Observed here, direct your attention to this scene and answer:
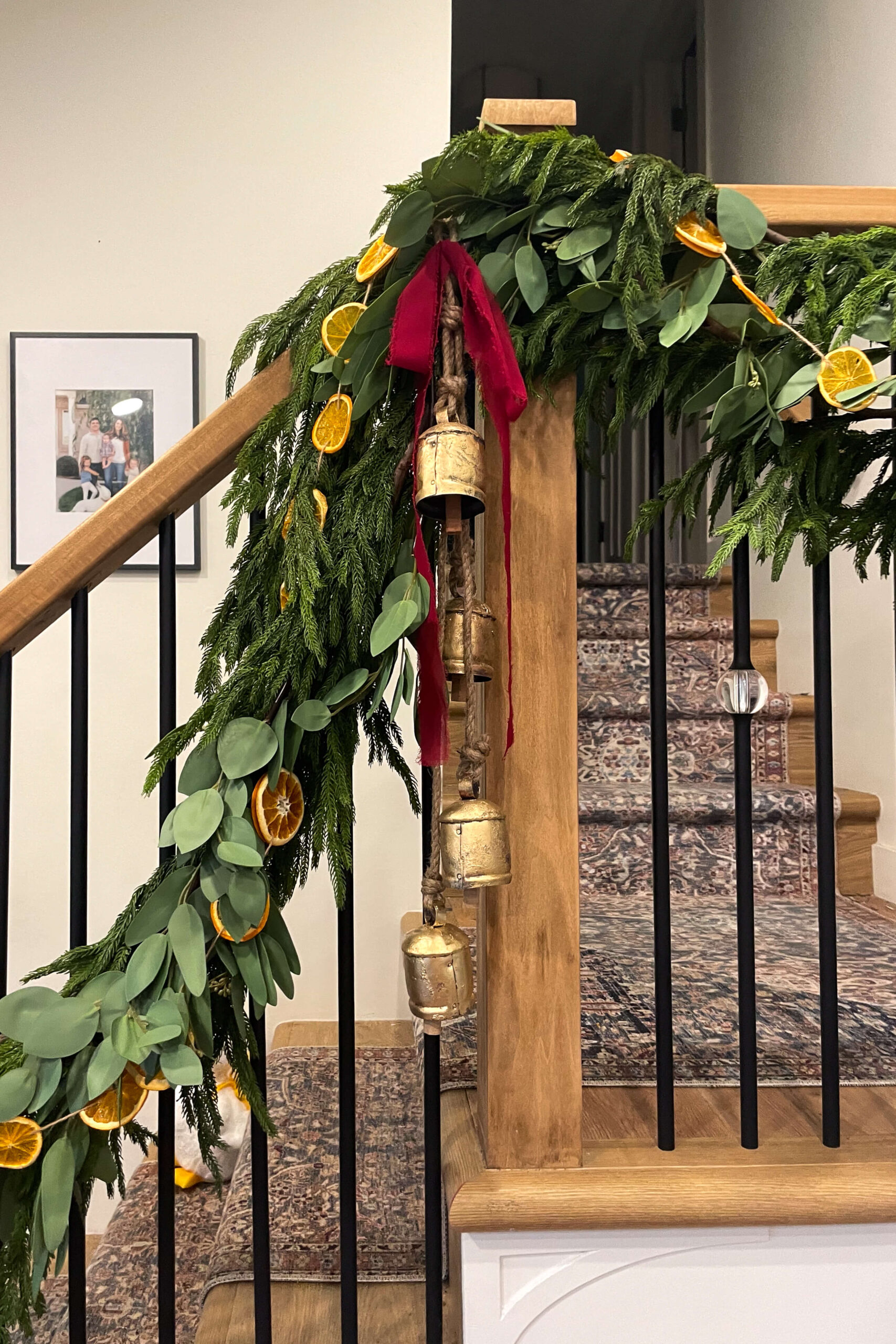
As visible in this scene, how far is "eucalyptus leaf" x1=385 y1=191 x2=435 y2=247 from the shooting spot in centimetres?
75

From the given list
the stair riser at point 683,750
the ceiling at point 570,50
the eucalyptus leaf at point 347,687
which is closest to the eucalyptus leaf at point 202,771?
the eucalyptus leaf at point 347,687

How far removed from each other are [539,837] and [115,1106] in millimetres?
443

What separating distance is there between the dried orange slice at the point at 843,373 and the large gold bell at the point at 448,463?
12.0 inches

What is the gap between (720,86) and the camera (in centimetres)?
338

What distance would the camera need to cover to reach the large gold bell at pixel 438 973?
2.56 ft

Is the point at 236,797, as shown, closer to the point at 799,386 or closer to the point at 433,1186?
the point at 433,1186

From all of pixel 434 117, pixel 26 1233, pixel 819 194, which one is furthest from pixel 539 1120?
pixel 434 117

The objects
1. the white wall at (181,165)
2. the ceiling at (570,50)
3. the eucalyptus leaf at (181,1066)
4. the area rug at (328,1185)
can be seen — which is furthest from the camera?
the ceiling at (570,50)

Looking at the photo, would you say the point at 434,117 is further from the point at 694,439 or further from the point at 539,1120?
the point at 539,1120

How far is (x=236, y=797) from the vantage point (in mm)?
765

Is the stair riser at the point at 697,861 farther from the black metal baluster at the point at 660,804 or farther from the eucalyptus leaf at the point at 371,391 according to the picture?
the eucalyptus leaf at the point at 371,391

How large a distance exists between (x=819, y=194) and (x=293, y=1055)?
165 centimetres

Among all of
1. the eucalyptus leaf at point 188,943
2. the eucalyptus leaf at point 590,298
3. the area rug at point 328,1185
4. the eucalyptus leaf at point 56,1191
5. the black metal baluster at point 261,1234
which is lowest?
the area rug at point 328,1185

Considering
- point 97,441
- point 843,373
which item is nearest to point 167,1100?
point 843,373
